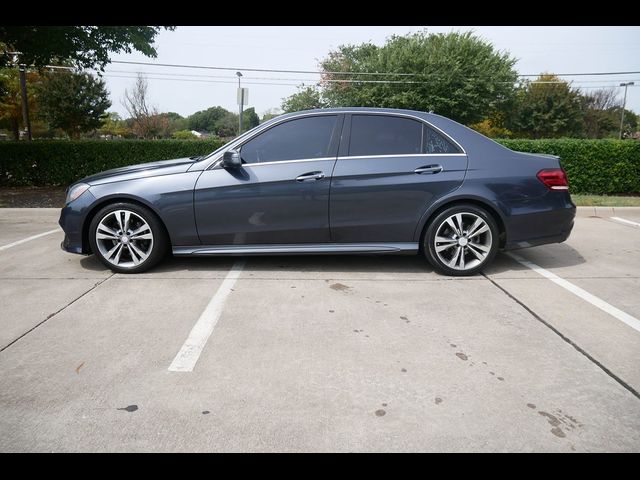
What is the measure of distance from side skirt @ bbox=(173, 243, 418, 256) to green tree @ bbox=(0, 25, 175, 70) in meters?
6.36

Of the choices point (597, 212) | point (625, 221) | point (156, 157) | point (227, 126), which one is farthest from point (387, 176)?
point (227, 126)

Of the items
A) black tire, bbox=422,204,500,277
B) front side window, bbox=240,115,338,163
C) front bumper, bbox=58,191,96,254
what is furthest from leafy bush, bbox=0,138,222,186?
black tire, bbox=422,204,500,277

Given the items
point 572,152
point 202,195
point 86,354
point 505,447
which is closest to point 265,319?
point 86,354

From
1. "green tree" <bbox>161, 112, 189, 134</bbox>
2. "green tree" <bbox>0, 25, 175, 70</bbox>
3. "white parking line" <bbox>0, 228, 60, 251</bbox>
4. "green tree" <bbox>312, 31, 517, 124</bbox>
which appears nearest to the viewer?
"white parking line" <bbox>0, 228, 60, 251</bbox>

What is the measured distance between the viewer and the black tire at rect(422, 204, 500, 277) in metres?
4.52

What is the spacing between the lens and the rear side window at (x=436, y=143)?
4594mm

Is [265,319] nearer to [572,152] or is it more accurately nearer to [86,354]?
[86,354]

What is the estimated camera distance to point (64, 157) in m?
10.9

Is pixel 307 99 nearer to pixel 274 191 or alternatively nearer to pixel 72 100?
pixel 72 100

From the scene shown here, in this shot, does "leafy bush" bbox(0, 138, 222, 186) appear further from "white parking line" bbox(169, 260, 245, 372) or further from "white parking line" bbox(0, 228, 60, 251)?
"white parking line" bbox(169, 260, 245, 372)

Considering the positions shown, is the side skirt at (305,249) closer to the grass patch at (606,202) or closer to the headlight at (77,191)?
the headlight at (77,191)

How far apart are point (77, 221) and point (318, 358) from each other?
306 cm

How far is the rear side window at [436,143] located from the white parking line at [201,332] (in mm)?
2313

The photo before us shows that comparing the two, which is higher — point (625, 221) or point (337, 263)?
point (625, 221)
